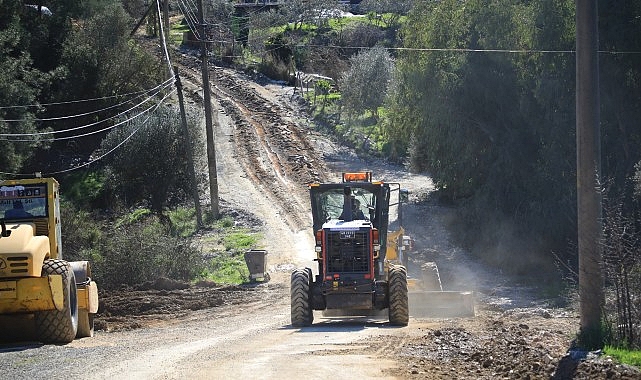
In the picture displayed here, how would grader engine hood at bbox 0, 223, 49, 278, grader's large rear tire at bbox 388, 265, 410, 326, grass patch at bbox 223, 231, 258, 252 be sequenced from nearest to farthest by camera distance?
grader engine hood at bbox 0, 223, 49, 278, grader's large rear tire at bbox 388, 265, 410, 326, grass patch at bbox 223, 231, 258, 252

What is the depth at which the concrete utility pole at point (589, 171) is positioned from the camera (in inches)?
585

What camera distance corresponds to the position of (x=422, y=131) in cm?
4025

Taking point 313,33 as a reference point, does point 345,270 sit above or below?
below

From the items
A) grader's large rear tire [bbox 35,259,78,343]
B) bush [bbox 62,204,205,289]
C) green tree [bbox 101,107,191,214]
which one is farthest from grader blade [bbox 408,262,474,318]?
green tree [bbox 101,107,191,214]

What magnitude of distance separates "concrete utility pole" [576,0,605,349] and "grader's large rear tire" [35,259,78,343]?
32.7 feet

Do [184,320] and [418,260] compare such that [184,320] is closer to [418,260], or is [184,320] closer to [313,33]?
[418,260]

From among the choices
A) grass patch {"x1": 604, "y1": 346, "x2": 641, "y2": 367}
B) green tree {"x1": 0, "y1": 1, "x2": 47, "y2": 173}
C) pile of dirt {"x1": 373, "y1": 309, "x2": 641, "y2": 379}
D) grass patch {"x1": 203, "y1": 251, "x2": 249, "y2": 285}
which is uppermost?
green tree {"x1": 0, "y1": 1, "x2": 47, "y2": 173}

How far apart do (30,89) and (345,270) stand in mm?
30200

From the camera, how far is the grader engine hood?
60.2ft

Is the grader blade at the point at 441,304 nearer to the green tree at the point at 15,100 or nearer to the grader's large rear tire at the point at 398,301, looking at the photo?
the grader's large rear tire at the point at 398,301

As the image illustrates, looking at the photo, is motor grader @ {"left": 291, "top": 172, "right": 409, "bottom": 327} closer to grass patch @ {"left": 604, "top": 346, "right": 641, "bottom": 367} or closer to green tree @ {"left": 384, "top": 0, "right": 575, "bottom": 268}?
grass patch @ {"left": 604, "top": 346, "right": 641, "bottom": 367}

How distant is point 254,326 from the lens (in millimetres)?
22203

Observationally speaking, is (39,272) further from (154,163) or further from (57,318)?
(154,163)

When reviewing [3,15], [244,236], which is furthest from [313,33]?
[244,236]
